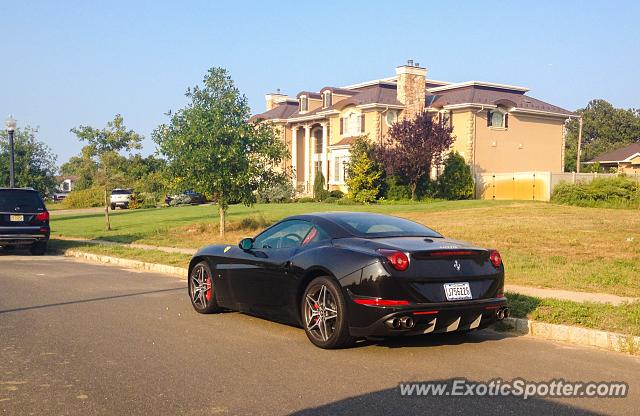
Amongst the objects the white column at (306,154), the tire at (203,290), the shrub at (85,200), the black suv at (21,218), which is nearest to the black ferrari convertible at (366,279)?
the tire at (203,290)

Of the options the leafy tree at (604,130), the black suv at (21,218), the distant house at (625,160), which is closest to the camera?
the black suv at (21,218)

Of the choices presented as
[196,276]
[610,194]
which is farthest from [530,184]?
[196,276]

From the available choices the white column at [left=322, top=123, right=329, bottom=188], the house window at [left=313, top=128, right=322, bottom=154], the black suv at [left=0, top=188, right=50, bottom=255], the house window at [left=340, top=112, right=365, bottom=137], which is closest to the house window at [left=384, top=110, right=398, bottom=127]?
the house window at [left=340, top=112, right=365, bottom=137]

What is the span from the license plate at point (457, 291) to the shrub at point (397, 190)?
35.6 meters

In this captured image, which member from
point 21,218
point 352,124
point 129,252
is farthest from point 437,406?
point 352,124

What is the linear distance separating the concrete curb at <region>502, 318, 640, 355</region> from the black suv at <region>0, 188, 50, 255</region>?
13538 millimetres

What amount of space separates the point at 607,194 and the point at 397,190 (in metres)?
14.5

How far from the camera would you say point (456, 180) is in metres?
42.5

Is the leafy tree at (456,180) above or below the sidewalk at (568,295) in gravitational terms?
above

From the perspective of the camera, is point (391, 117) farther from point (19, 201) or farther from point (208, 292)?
point (208, 292)

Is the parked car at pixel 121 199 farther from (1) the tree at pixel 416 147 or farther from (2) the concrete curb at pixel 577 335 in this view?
(2) the concrete curb at pixel 577 335

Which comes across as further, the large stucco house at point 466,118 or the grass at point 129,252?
the large stucco house at point 466,118

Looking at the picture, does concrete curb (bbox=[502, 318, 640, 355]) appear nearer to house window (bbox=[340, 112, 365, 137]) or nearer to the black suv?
the black suv

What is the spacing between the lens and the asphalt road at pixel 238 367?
504cm
